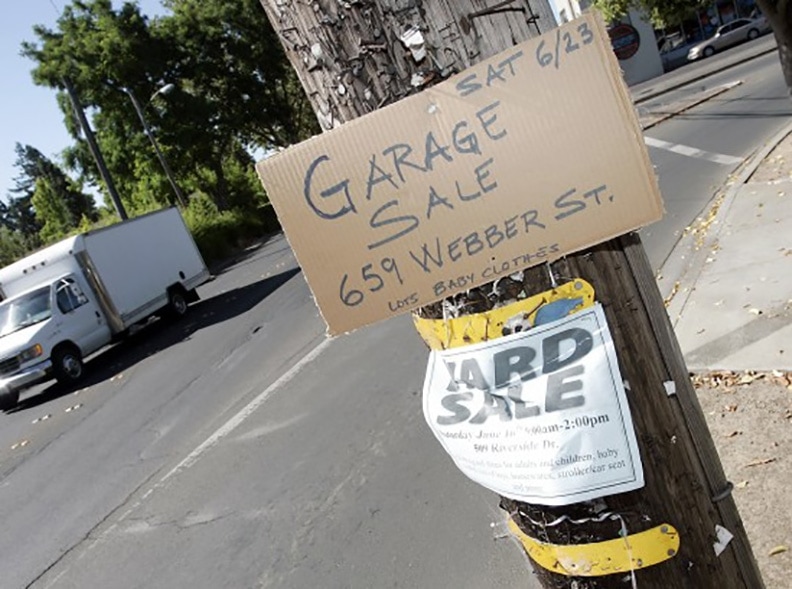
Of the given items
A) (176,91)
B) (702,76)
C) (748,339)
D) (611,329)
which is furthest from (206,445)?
(176,91)

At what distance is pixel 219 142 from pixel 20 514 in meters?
28.6

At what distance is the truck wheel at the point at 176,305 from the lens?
16078mm

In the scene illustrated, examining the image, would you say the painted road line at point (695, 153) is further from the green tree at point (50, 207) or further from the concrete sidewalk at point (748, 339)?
the green tree at point (50, 207)

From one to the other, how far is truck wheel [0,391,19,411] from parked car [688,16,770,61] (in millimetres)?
31723

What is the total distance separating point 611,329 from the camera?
127 cm

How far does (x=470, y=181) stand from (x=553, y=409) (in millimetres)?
492

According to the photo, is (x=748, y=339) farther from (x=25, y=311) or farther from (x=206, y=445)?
(x=25, y=311)

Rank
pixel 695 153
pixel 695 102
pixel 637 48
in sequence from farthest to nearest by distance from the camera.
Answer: pixel 637 48
pixel 695 102
pixel 695 153

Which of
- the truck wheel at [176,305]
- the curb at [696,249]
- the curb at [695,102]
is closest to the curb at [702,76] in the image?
the curb at [695,102]

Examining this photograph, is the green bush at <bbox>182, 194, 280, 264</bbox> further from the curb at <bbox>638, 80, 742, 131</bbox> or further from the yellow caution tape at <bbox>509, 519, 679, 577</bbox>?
the yellow caution tape at <bbox>509, 519, 679, 577</bbox>

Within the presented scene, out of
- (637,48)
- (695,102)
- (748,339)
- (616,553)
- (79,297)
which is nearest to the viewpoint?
(616,553)

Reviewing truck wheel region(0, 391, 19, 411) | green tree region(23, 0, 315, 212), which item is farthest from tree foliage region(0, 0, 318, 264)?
truck wheel region(0, 391, 19, 411)

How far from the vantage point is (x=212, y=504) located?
17.6 feet

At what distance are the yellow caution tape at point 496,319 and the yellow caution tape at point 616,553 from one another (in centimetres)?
50
